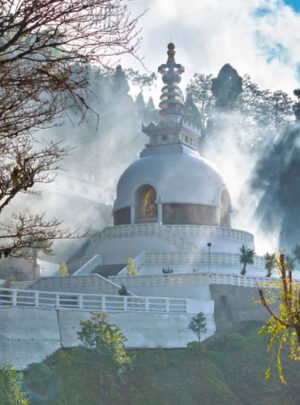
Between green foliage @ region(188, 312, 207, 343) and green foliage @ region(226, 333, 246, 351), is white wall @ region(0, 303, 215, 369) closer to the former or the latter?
green foliage @ region(188, 312, 207, 343)

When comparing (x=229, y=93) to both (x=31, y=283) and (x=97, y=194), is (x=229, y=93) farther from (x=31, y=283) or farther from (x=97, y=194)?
(x=31, y=283)

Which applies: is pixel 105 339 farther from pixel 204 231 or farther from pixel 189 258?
pixel 204 231

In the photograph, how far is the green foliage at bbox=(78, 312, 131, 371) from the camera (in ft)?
88.9

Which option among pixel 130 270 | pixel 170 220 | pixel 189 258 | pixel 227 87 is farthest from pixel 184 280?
pixel 227 87

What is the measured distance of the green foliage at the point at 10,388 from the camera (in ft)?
74.3

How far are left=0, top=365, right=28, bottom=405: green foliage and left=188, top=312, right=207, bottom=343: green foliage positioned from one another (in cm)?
1006

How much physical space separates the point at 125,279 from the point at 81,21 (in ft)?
85.4

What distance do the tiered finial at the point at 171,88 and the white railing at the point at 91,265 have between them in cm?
1362

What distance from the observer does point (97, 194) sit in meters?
71.2

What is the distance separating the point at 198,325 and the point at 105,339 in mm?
5874

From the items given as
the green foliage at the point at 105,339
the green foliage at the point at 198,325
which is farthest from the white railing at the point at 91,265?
the green foliage at the point at 105,339

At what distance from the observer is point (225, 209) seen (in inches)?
1873

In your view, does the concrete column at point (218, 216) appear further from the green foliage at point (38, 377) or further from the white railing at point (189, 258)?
the green foliage at point (38, 377)

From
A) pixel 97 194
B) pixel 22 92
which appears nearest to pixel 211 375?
pixel 22 92
